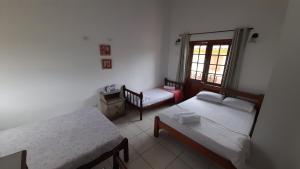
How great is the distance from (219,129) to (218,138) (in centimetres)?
26

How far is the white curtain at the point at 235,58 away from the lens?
283 cm

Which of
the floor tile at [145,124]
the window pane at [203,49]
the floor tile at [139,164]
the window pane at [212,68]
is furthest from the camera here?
the window pane at [203,49]

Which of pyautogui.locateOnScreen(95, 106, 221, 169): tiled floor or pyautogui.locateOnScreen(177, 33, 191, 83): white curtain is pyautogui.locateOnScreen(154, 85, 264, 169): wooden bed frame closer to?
pyautogui.locateOnScreen(95, 106, 221, 169): tiled floor

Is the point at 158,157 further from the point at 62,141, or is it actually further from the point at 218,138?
the point at 62,141

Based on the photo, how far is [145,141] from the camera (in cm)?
251

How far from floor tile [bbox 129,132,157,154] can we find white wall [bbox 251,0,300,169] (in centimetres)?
167

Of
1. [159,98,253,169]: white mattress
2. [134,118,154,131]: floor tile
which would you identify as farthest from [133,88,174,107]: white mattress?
[159,98,253,169]: white mattress

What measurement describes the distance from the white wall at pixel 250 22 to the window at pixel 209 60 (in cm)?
40

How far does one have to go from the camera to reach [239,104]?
109 inches

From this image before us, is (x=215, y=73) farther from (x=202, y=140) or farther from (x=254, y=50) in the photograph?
(x=202, y=140)

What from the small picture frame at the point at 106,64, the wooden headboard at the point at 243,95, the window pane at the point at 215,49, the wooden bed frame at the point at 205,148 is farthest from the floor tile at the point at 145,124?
the window pane at the point at 215,49

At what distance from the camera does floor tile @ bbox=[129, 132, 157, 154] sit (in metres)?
2.33

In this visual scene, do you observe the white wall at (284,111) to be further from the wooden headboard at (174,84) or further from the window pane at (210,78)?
the wooden headboard at (174,84)

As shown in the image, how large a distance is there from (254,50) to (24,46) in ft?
14.7
